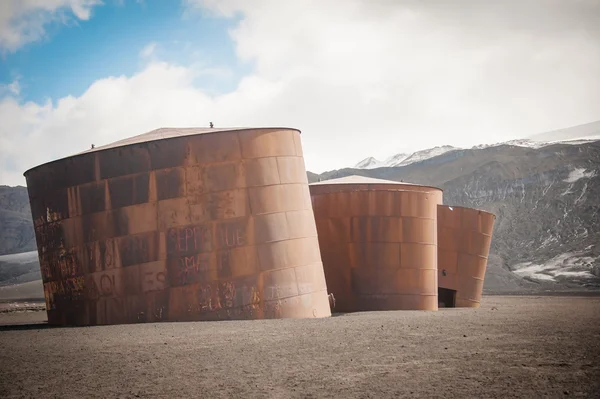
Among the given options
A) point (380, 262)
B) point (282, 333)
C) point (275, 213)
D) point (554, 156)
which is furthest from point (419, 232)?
point (554, 156)

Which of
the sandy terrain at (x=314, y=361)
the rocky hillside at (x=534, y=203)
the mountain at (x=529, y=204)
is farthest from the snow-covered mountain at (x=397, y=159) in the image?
the sandy terrain at (x=314, y=361)

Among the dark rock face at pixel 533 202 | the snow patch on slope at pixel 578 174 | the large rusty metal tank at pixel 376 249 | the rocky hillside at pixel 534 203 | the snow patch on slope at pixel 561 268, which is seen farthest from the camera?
the snow patch on slope at pixel 578 174

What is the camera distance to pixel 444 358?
9.61m

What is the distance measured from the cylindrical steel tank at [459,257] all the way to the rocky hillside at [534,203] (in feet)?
104

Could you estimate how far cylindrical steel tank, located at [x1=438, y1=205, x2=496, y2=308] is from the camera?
28.0 m

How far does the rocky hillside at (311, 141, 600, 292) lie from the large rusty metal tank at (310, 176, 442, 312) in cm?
3772

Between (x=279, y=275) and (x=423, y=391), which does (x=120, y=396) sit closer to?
(x=423, y=391)

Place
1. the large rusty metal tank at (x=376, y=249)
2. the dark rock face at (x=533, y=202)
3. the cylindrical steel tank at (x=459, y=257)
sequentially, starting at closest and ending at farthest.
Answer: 1. the large rusty metal tank at (x=376, y=249)
2. the cylindrical steel tank at (x=459, y=257)
3. the dark rock face at (x=533, y=202)

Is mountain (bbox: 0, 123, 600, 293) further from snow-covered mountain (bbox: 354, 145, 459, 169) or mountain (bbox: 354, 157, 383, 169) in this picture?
mountain (bbox: 354, 157, 383, 169)

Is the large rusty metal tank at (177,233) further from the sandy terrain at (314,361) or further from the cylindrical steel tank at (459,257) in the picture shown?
the cylindrical steel tank at (459,257)

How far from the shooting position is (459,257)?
28094mm

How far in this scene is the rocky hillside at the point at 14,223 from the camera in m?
108

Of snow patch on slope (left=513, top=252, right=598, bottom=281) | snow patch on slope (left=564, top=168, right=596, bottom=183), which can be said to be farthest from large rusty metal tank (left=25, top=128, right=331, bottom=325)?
snow patch on slope (left=564, top=168, right=596, bottom=183)

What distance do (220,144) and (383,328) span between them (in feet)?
19.6
